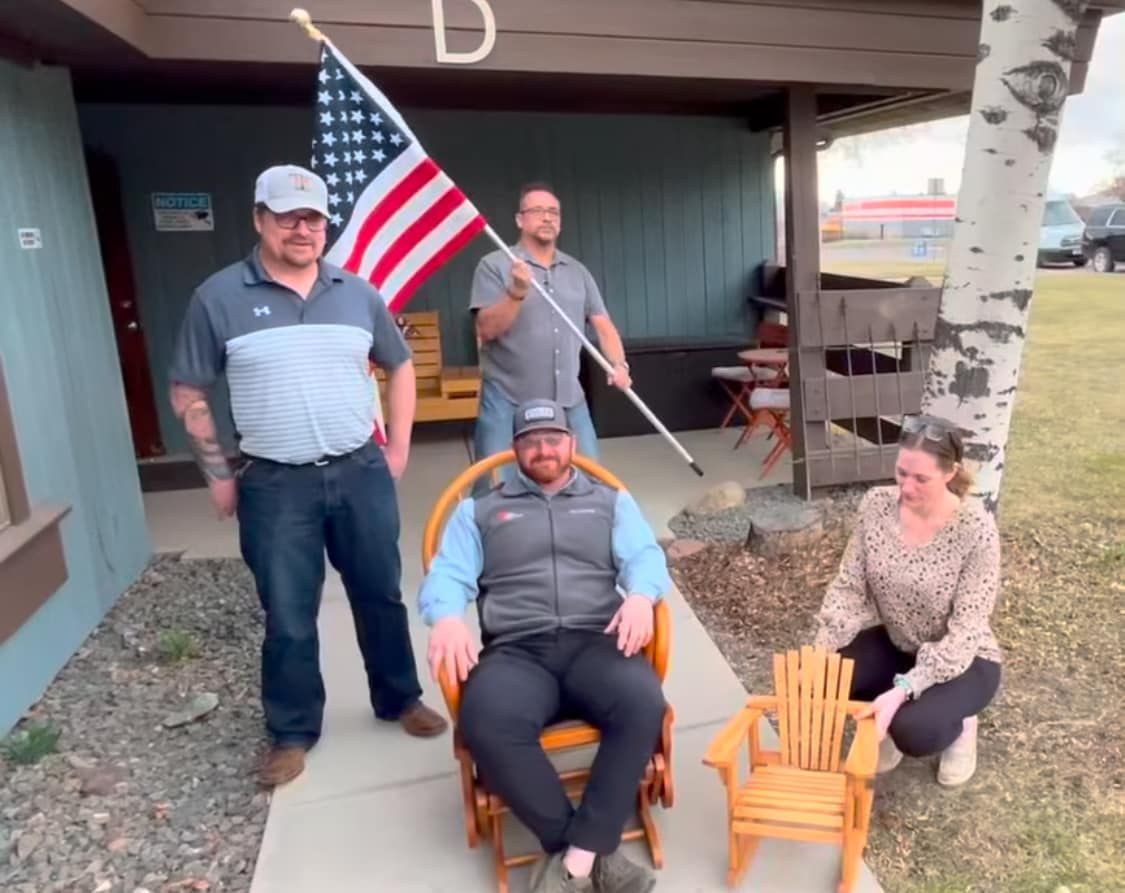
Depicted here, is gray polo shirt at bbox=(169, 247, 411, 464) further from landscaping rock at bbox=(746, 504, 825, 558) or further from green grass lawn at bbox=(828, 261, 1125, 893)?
landscaping rock at bbox=(746, 504, 825, 558)

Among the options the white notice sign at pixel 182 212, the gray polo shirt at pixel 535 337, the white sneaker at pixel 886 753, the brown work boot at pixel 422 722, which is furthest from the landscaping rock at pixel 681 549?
the white notice sign at pixel 182 212

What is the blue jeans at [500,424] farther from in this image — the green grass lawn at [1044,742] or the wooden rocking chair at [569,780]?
the green grass lawn at [1044,742]

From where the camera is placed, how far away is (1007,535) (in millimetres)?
4125

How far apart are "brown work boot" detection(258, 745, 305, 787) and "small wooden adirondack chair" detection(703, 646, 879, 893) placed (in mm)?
1236

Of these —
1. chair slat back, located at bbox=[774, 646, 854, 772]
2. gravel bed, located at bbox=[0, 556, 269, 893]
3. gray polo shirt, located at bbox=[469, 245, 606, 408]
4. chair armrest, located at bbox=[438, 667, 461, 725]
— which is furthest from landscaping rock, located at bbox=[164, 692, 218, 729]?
chair slat back, located at bbox=[774, 646, 854, 772]

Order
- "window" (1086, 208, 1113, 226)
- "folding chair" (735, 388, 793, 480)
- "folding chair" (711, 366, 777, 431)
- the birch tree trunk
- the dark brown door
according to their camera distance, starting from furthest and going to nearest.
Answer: "window" (1086, 208, 1113, 226)
"folding chair" (711, 366, 777, 431)
the dark brown door
"folding chair" (735, 388, 793, 480)
the birch tree trunk

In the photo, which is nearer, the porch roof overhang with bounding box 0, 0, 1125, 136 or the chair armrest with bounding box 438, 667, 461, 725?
the chair armrest with bounding box 438, 667, 461, 725

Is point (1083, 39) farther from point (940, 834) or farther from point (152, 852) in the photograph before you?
point (152, 852)

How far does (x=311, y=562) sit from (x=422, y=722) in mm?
630

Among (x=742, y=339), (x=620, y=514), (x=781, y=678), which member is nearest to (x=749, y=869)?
(x=781, y=678)

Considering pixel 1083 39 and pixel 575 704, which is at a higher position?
pixel 1083 39

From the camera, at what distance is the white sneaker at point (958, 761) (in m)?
2.51

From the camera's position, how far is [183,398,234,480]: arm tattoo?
2.47 meters

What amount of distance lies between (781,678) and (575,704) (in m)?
0.52
